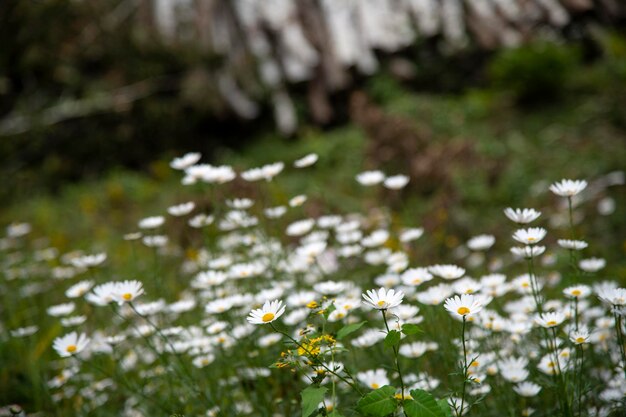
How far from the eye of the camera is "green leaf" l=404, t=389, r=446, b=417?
113 cm

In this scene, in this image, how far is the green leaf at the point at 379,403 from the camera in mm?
1122

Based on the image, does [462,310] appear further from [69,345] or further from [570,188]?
[69,345]

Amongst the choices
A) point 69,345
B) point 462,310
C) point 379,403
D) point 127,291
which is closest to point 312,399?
point 379,403

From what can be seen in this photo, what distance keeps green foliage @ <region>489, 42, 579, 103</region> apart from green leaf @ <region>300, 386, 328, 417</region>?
18.7ft

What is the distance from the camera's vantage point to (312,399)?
1.12 meters

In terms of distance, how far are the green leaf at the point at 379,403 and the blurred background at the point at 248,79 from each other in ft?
15.8

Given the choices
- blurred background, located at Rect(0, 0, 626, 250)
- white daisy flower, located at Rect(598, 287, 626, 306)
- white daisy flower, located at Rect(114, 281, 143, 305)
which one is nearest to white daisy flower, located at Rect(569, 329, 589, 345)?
white daisy flower, located at Rect(598, 287, 626, 306)

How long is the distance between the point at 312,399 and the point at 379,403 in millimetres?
144

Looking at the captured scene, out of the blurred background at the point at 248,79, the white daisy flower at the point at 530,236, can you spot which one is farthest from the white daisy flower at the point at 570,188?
the blurred background at the point at 248,79

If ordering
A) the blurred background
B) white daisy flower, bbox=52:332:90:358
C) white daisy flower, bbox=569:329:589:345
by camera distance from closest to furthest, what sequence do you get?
white daisy flower, bbox=569:329:589:345, white daisy flower, bbox=52:332:90:358, the blurred background

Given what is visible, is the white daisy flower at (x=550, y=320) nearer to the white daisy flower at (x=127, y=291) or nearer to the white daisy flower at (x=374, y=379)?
the white daisy flower at (x=374, y=379)

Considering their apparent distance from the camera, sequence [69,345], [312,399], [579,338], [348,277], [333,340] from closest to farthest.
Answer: [312,399], [333,340], [579,338], [69,345], [348,277]

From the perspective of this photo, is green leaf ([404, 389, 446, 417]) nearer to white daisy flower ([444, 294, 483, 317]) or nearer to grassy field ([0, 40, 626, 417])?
grassy field ([0, 40, 626, 417])

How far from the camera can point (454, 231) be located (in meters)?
4.03
